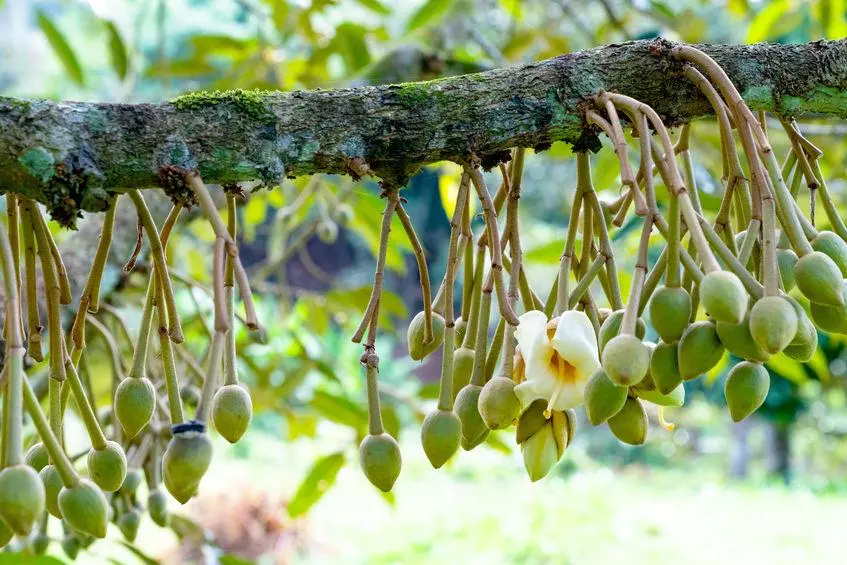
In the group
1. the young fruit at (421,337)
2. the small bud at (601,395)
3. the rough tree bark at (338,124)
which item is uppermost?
the rough tree bark at (338,124)

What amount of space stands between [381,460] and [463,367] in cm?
12

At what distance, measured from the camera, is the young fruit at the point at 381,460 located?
2.54ft

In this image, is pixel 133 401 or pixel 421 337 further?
pixel 421 337

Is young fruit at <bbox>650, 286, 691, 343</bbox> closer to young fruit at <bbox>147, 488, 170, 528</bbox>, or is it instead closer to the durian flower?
the durian flower

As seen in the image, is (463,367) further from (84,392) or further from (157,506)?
(157,506)

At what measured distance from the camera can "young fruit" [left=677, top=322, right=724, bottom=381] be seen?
0.66 metres

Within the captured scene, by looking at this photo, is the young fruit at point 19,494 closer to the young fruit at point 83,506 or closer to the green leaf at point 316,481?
the young fruit at point 83,506

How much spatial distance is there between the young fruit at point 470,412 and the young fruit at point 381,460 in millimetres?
63

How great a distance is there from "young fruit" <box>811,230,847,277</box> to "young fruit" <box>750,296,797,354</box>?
0.14 metres

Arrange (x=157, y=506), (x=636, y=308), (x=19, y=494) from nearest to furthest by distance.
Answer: (x=19, y=494) < (x=636, y=308) < (x=157, y=506)

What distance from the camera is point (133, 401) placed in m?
0.76

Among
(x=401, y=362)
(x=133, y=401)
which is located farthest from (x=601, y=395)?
(x=401, y=362)

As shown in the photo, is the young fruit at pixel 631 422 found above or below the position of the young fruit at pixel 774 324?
below

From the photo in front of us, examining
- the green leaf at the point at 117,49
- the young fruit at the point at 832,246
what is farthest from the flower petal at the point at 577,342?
the green leaf at the point at 117,49
